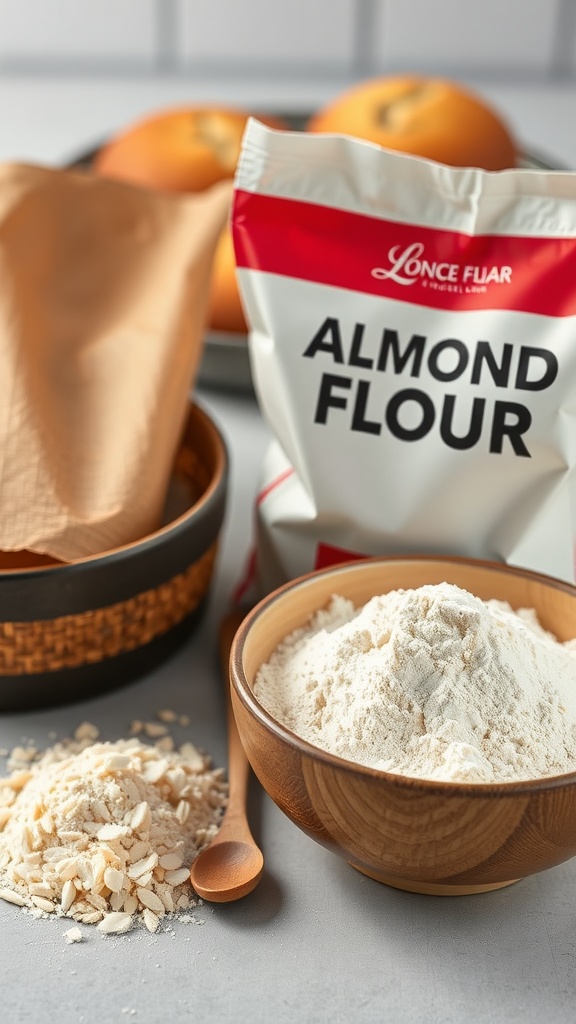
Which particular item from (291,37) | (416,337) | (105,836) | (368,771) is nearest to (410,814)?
(368,771)

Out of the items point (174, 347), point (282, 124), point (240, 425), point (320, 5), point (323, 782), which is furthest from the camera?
point (320, 5)

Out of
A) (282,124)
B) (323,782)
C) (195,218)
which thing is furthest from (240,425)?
(323,782)

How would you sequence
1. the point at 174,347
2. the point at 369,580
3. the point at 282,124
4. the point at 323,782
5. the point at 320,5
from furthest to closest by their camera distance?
the point at 320,5 < the point at 282,124 < the point at 174,347 < the point at 369,580 < the point at 323,782

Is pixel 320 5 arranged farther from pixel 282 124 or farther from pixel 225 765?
pixel 225 765

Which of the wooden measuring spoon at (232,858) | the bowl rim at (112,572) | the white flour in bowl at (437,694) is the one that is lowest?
the wooden measuring spoon at (232,858)

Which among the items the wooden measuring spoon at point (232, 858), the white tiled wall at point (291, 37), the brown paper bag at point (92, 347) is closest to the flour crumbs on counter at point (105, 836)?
the wooden measuring spoon at point (232, 858)

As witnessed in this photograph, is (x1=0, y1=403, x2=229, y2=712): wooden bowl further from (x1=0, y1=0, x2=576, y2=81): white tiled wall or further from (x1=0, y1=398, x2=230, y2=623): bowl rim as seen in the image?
(x1=0, y1=0, x2=576, y2=81): white tiled wall

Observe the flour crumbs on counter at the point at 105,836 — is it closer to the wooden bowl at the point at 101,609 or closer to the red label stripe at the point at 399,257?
the wooden bowl at the point at 101,609
